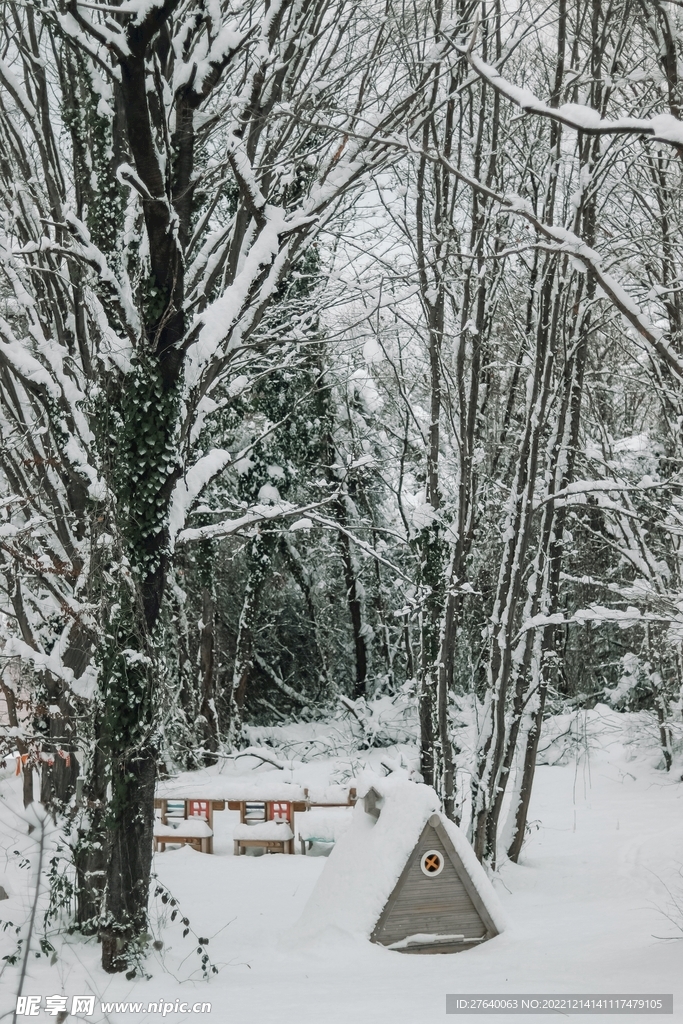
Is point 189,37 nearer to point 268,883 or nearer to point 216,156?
point 216,156

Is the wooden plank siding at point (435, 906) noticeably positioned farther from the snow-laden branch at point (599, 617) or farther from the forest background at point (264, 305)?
the snow-laden branch at point (599, 617)

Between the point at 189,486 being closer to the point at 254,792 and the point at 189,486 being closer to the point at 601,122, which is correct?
the point at 601,122

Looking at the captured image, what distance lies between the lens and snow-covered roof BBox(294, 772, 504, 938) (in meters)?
5.01

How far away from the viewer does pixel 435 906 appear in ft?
16.7

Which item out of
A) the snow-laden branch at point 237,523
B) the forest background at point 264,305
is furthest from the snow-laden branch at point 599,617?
the snow-laden branch at point 237,523

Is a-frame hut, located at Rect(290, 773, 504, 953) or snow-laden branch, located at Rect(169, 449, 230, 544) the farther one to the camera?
snow-laden branch, located at Rect(169, 449, 230, 544)

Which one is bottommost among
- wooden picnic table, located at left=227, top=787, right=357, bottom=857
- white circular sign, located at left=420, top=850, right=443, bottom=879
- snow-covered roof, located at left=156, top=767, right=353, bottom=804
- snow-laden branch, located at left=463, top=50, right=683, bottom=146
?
wooden picnic table, located at left=227, top=787, right=357, bottom=857

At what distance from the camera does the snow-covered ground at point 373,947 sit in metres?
4.00

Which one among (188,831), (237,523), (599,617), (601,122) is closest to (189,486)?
(237,523)

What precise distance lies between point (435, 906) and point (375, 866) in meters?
0.42

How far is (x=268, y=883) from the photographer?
26.1 feet

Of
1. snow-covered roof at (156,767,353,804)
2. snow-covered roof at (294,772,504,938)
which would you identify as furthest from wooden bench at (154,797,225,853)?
snow-covered roof at (294,772,504,938)

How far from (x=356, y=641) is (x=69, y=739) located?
13.4m

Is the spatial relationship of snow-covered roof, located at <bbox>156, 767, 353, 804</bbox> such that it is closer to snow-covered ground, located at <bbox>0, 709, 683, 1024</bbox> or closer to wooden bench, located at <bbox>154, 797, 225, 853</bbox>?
wooden bench, located at <bbox>154, 797, 225, 853</bbox>
